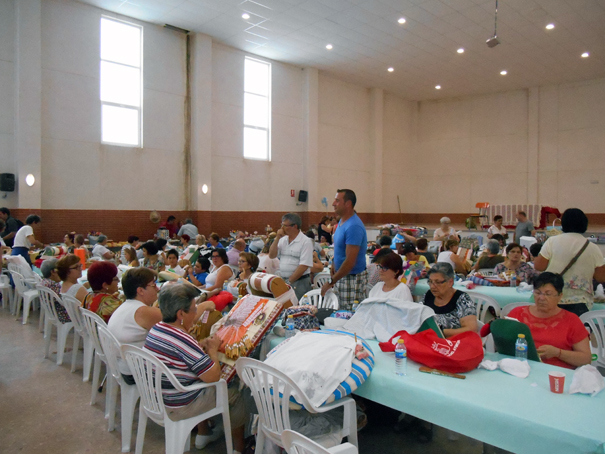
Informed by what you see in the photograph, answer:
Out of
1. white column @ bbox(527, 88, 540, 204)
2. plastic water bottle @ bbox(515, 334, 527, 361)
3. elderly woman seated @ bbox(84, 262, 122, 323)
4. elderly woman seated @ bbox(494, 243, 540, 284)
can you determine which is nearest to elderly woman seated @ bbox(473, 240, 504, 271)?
elderly woman seated @ bbox(494, 243, 540, 284)

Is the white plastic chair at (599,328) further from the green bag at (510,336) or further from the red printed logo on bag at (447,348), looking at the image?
the red printed logo on bag at (447,348)

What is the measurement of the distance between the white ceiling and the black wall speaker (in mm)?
4567

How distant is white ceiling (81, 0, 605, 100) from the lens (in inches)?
413

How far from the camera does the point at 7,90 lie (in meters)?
9.66

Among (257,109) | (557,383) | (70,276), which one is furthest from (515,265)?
(257,109)

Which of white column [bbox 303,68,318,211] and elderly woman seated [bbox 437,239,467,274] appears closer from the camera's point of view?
elderly woman seated [bbox 437,239,467,274]

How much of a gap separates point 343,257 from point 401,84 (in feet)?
47.4

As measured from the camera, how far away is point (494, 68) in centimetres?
1482

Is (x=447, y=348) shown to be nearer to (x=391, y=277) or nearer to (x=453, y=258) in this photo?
(x=391, y=277)

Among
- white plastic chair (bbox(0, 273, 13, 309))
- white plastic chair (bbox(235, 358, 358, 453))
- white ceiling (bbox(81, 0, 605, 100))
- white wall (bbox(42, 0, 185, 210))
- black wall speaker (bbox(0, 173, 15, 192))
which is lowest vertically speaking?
white plastic chair (bbox(0, 273, 13, 309))

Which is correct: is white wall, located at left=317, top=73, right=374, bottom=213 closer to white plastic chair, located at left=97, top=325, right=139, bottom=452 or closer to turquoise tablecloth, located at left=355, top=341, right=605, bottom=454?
white plastic chair, located at left=97, top=325, right=139, bottom=452

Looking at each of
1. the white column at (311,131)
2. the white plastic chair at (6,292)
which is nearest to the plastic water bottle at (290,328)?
the white plastic chair at (6,292)

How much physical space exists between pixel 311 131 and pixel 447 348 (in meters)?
13.3

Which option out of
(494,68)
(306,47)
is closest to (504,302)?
(306,47)
